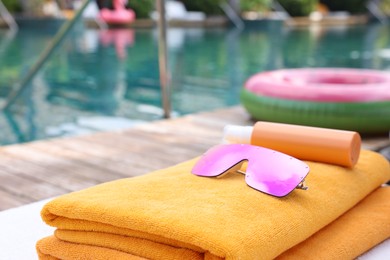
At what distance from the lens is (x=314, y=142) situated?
137 cm

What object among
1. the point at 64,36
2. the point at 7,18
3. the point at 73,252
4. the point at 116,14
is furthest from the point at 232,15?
the point at 73,252

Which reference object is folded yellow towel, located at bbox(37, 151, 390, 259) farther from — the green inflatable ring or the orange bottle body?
the green inflatable ring

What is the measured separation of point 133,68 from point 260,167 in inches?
218

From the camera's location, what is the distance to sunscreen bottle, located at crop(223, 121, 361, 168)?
1346 mm

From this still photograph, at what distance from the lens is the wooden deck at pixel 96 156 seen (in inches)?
76.3

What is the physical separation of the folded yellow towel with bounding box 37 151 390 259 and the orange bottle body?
0.07 meters

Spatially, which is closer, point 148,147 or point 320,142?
point 320,142

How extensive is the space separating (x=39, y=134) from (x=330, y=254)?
2.79 metres

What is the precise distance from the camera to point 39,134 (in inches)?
143

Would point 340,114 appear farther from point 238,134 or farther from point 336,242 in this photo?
point 336,242

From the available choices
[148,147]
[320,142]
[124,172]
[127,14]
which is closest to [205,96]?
[148,147]

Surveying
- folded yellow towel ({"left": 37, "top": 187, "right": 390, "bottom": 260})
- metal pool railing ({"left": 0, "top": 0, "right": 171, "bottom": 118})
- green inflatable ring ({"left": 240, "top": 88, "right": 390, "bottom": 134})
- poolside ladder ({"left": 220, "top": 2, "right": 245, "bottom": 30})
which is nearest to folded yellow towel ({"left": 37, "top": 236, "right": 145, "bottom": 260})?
folded yellow towel ({"left": 37, "top": 187, "right": 390, "bottom": 260})

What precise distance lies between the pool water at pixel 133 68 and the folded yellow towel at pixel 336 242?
2478 millimetres

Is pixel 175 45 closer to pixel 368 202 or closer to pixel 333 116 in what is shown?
pixel 333 116
